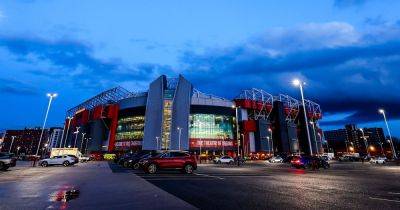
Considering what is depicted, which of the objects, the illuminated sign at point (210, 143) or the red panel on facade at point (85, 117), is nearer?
the illuminated sign at point (210, 143)

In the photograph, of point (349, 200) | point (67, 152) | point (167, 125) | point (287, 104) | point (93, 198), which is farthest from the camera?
point (287, 104)

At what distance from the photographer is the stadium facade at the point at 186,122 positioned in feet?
356

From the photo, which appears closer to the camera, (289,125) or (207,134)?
(207,134)

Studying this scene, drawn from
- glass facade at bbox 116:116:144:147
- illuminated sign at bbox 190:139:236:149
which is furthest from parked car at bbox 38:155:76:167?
glass facade at bbox 116:116:144:147

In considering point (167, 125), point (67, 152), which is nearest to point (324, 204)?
point (67, 152)

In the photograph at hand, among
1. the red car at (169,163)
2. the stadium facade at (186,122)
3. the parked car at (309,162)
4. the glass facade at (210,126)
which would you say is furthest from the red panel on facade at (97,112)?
the red car at (169,163)

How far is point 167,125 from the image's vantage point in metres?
110

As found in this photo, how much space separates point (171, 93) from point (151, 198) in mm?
105124

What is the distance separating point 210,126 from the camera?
11531 centimetres

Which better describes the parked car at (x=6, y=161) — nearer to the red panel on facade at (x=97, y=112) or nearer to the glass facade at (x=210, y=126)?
the glass facade at (x=210, y=126)

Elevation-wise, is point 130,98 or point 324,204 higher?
point 130,98

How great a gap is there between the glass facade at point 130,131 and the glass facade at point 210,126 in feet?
68.7

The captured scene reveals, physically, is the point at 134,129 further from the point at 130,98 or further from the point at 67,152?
the point at 67,152

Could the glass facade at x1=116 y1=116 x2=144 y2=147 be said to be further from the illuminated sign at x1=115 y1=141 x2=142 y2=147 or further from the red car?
the red car
